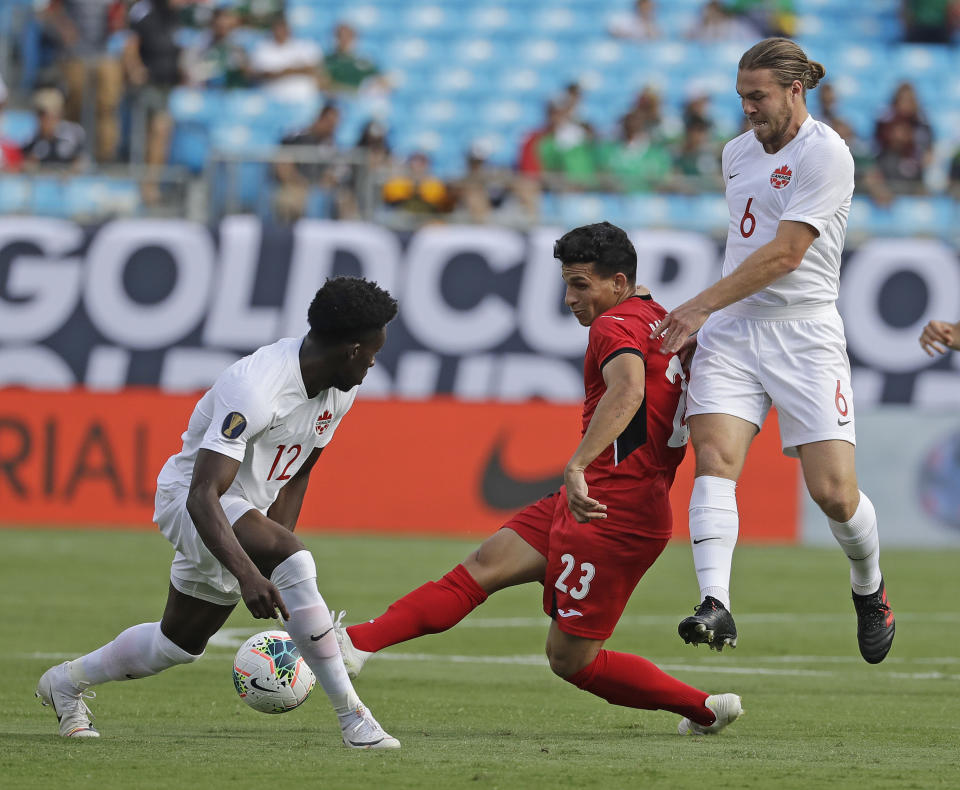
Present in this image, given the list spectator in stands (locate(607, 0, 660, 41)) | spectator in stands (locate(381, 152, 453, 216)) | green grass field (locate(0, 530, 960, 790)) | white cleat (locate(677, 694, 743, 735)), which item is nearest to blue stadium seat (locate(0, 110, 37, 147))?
spectator in stands (locate(381, 152, 453, 216))

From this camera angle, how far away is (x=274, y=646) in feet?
22.2

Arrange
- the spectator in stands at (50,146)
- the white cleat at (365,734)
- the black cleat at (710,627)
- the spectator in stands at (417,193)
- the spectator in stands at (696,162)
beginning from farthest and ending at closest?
1. the spectator in stands at (696,162)
2. the spectator in stands at (417,193)
3. the spectator in stands at (50,146)
4. the white cleat at (365,734)
5. the black cleat at (710,627)

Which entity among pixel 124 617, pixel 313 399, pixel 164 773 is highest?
pixel 313 399

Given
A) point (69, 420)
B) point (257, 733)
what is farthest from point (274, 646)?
point (69, 420)

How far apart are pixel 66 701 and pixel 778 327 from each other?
3227mm

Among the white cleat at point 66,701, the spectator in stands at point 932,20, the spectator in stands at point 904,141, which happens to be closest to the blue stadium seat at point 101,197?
the spectator in stands at point 904,141

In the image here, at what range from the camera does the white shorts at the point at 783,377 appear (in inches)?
273

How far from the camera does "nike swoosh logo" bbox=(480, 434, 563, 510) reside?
55.7 ft

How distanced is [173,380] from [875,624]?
12505 millimetres

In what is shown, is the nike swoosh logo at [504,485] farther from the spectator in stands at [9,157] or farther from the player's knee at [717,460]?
the player's knee at [717,460]

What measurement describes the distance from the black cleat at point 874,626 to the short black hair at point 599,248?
72.1 inches

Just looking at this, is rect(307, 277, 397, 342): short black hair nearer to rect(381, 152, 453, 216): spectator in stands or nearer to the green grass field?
the green grass field

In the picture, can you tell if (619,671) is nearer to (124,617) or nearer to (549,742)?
(549,742)

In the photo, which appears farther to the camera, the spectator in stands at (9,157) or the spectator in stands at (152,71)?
the spectator in stands at (152,71)
